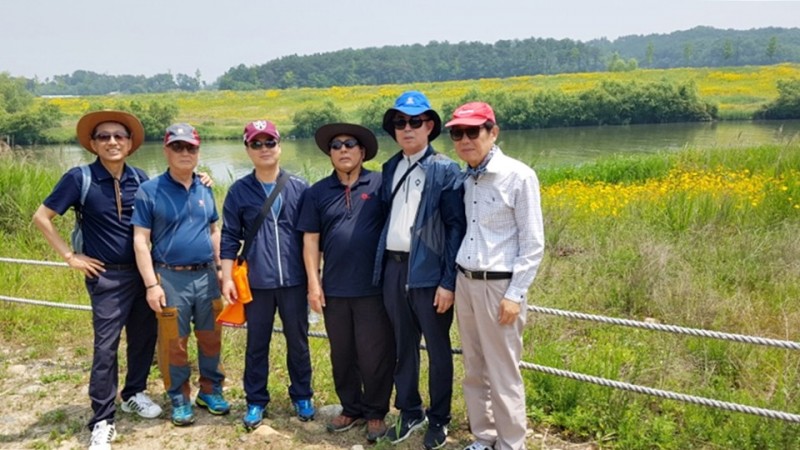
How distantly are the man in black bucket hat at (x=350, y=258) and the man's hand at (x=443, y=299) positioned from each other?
38 centimetres

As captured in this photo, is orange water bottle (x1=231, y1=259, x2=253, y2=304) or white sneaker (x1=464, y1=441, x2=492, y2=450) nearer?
white sneaker (x1=464, y1=441, x2=492, y2=450)

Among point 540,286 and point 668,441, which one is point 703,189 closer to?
point 540,286

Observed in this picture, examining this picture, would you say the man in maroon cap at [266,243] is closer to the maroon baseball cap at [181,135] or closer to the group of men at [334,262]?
the group of men at [334,262]

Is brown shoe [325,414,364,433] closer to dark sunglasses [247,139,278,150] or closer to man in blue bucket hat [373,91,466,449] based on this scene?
man in blue bucket hat [373,91,466,449]

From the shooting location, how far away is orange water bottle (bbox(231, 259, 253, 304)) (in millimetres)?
3424

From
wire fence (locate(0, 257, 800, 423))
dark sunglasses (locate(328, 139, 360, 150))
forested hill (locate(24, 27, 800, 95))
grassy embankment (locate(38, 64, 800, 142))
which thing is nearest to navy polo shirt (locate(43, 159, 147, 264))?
dark sunglasses (locate(328, 139, 360, 150))

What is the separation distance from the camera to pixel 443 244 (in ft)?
10.3

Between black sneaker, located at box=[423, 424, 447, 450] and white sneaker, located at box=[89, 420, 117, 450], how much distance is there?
1768mm

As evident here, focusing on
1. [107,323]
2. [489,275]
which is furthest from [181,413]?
[489,275]

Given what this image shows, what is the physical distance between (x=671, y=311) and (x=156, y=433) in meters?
4.04

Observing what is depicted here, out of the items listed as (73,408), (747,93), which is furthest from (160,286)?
(747,93)

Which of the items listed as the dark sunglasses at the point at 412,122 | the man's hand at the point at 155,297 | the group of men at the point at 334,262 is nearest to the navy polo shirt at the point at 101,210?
the group of men at the point at 334,262

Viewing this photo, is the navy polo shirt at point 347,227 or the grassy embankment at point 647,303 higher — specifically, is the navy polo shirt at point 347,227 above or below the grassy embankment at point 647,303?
above

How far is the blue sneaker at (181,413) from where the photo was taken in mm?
3719
